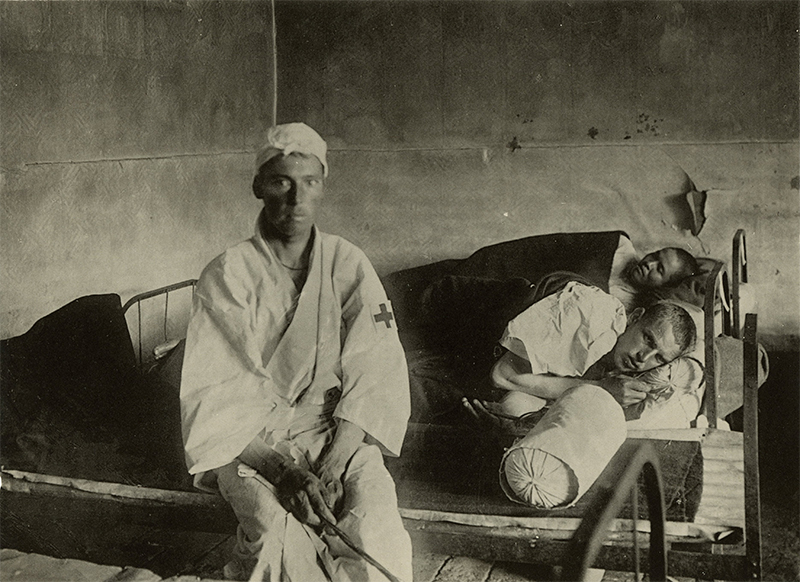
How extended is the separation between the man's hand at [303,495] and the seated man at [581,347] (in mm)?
898

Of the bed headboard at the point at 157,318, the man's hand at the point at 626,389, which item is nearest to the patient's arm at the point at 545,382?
the man's hand at the point at 626,389

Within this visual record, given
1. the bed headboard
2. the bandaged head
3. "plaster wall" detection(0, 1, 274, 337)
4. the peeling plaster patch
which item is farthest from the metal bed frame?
the peeling plaster patch

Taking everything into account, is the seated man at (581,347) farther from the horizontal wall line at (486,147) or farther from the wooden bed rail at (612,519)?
the wooden bed rail at (612,519)

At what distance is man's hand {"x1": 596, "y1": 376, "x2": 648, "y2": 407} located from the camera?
98.8 inches

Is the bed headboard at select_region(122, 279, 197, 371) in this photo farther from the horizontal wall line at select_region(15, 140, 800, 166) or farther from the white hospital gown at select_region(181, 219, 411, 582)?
the white hospital gown at select_region(181, 219, 411, 582)

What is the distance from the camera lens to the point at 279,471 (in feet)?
5.86

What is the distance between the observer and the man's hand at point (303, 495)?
1.74 meters

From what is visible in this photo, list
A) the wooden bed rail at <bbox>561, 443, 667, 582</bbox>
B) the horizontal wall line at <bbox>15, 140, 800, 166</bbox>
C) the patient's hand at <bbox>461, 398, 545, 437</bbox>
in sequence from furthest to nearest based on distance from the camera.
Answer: the horizontal wall line at <bbox>15, 140, 800, 166</bbox> → the patient's hand at <bbox>461, 398, 545, 437</bbox> → the wooden bed rail at <bbox>561, 443, 667, 582</bbox>

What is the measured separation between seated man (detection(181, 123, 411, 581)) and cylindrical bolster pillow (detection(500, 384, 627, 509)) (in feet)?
1.15

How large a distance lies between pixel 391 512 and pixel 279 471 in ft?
0.85

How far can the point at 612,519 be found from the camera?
1129 millimetres

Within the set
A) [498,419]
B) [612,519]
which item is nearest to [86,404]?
[498,419]

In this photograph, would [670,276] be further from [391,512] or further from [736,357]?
[391,512]

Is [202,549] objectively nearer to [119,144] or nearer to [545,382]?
[545,382]
